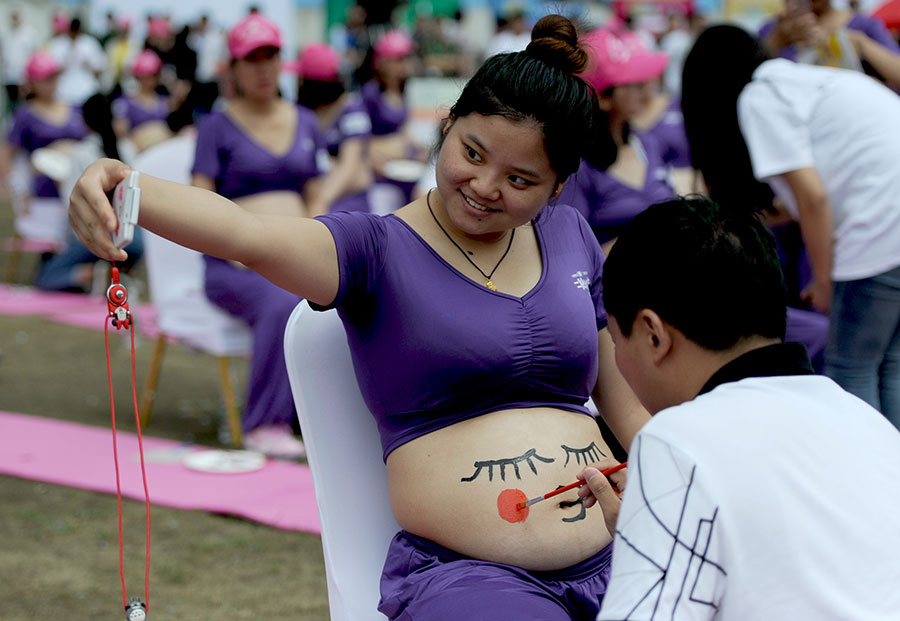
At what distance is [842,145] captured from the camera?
302 cm

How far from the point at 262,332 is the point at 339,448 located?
7.93ft

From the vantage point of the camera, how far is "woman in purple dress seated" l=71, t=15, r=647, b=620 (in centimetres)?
174

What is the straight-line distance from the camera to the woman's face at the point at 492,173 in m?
1.82

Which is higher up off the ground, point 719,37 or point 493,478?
point 719,37

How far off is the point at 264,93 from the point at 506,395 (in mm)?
3096

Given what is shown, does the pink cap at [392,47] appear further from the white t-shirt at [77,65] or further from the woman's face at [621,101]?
the white t-shirt at [77,65]

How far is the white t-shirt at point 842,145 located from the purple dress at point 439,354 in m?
1.39

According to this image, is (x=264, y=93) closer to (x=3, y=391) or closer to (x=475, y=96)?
(x=3, y=391)

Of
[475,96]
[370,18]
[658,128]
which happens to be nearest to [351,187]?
[658,128]

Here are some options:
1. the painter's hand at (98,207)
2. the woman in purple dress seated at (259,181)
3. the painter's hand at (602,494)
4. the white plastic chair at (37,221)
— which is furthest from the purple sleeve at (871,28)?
the white plastic chair at (37,221)

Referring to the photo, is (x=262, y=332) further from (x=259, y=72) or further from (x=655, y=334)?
(x=655, y=334)

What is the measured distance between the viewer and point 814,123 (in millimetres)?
3033

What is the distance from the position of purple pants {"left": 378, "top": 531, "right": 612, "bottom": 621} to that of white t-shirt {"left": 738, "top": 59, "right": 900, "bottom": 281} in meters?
1.58

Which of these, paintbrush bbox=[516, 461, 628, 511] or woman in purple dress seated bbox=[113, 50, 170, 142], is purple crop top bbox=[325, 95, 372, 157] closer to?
woman in purple dress seated bbox=[113, 50, 170, 142]
